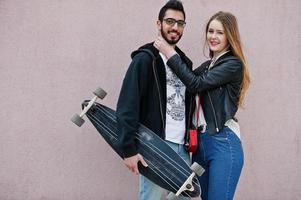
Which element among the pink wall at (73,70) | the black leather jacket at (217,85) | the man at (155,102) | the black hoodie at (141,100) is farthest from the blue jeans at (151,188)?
the pink wall at (73,70)

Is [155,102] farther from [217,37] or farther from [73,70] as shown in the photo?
[73,70]

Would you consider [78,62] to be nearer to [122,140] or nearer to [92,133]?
[92,133]

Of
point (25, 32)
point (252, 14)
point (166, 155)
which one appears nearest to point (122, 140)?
point (166, 155)

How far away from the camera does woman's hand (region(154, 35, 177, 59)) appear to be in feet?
A: 7.87

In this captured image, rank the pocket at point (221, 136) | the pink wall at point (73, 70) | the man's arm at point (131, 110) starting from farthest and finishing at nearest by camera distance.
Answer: the pink wall at point (73, 70)
the pocket at point (221, 136)
the man's arm at point (131, 110)

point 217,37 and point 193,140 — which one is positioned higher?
point 217,37

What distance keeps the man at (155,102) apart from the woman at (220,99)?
10 centimetres

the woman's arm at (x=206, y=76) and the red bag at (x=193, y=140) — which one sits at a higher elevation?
the woman's arm at (x=206, y=76)

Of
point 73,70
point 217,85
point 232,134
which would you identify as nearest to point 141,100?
point 217,85

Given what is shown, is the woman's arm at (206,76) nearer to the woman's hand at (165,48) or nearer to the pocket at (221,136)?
the woman's hand at (165,48)

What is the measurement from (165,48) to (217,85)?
0.38 meters

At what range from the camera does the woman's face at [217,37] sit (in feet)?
8.09

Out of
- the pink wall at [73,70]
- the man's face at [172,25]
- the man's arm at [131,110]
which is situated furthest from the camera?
the pink wall at [73,70]

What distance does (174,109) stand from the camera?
246 cm
